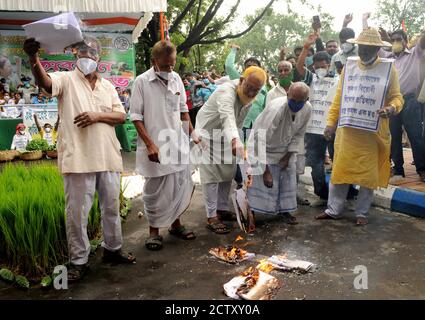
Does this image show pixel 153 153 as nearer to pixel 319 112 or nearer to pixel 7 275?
pixel 7 275

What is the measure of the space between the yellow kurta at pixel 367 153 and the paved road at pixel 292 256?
50cm

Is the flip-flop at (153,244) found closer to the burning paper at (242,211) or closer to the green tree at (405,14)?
the burning paper at (242,211)

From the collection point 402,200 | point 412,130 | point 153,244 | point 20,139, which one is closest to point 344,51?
point 412,130

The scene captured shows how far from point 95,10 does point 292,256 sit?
6.69 m

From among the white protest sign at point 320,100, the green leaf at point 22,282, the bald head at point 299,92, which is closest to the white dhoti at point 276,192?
the bald head at point 299,92

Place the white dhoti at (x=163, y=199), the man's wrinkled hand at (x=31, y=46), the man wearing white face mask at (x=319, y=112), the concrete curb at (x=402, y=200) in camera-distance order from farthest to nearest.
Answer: the man wearing white face mask at (x=319, y=112) → the concrete curb at (x=402, y=200) → the white dhoti at (x=163, y=199) → the man's wrinkled hand at (x=31, y=46)

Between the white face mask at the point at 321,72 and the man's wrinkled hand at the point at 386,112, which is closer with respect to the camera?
the man's wrinkled hand at the point at 386,112

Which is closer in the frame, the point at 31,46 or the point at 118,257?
the point at 31,46

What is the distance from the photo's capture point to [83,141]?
3277 millimetres

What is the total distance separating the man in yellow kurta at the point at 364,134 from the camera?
442 cm

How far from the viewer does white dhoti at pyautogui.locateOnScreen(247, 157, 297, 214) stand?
4.82 meters

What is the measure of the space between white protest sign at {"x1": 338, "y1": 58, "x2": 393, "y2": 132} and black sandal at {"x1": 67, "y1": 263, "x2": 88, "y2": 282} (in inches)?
118

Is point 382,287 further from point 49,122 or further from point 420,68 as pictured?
point 49,122
